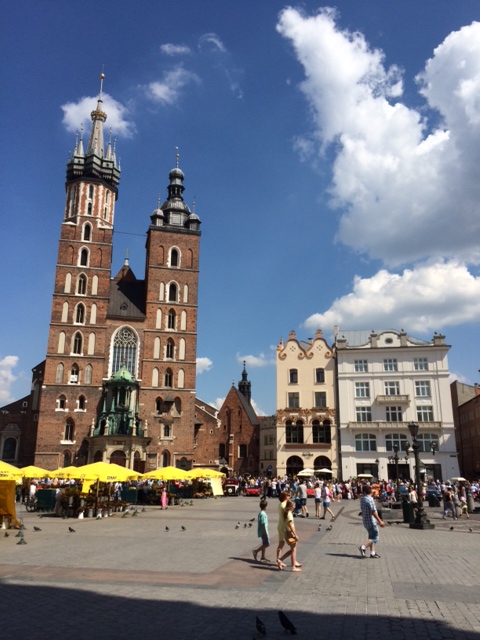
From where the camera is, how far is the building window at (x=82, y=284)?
5453 centimetres

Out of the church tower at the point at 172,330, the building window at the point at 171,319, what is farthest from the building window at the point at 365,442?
the building window at the point at 171,319

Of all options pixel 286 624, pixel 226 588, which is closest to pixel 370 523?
pixel 226 588

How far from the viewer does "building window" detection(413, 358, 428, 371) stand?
54469 millimetres

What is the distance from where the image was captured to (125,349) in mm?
54031

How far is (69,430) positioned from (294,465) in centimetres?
2302

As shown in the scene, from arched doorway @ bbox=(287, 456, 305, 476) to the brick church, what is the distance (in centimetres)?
789

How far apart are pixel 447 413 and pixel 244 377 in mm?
43476

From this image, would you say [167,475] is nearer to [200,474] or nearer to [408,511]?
[200,474]

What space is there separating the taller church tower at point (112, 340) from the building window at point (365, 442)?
54.9 feet

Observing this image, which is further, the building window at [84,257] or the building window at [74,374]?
the building window at [84,257]

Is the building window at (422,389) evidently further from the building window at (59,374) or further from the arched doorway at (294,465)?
the building window at (59,374)

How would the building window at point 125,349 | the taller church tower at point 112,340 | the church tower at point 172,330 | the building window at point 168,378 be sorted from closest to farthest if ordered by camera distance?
the taller church tower at point 112,340, the church tower at point 172,330, the building window at point 125,349, the building window at point 168,378

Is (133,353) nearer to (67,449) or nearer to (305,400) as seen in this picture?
(67,449)

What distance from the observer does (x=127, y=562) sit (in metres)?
11.8
